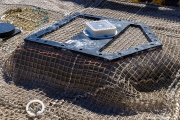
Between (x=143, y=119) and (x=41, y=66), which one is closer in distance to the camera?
(x=143, y=119)

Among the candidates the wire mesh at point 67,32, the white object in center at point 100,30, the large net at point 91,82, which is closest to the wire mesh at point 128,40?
the large net at point 91,82

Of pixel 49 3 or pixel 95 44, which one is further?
pixel 49 3

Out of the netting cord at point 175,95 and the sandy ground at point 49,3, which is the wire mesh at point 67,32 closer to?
the netting cord at point 175,95

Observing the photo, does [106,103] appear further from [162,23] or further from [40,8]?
[40,8]

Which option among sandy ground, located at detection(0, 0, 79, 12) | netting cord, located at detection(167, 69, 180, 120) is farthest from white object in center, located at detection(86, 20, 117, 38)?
sandy ground, located at detection(0, 0, 79, 12)

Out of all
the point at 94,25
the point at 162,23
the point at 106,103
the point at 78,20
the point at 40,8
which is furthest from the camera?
the point at 40,8

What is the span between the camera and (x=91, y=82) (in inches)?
128

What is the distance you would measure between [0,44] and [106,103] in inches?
88.5

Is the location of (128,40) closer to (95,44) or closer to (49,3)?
(95,44)

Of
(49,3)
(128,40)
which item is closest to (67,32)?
(128,40)

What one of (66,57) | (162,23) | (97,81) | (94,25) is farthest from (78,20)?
(162,23)

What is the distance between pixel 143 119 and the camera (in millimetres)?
2914

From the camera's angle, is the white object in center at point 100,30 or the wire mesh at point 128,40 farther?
the white object in center at point 100,30

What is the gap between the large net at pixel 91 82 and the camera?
10.2ft
